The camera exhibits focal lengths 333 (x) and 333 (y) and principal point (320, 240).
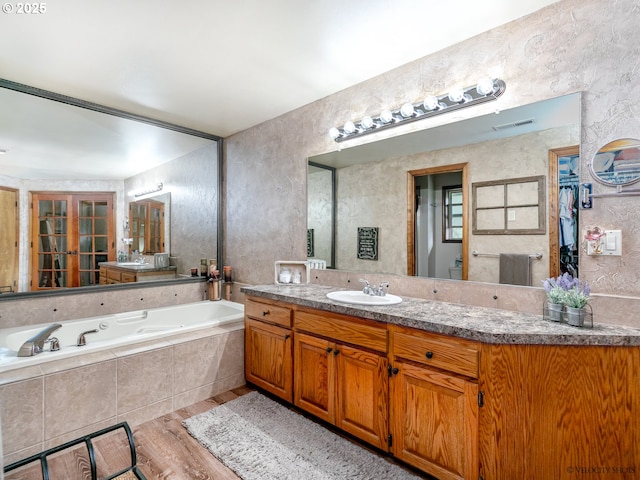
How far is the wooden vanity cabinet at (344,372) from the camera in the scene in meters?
1.85

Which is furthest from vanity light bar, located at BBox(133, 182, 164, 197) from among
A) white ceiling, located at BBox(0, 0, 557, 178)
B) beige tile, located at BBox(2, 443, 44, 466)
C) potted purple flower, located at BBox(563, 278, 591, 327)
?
potted purple flower, located at BBox(563, 278, 591, 327)

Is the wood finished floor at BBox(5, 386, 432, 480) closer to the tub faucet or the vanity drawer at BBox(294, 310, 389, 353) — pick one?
the tub faucet

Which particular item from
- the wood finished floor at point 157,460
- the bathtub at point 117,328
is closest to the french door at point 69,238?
the bathtub at point 117,328

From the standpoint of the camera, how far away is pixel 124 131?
10.5ft

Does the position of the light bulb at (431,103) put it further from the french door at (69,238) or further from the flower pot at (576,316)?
the french door at (69,238)

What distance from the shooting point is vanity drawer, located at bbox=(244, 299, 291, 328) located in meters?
2.40

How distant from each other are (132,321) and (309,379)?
1.89 meters

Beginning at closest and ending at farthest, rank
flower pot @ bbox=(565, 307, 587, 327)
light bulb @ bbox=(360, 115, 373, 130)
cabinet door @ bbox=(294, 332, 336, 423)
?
1. flower pot @ bbox=(565, 307, 587, 327)
2. cabinet door @ bbox=(294, 332, 336, 423)
3. light bulb @ bbox=(360, 115, 373, 130)

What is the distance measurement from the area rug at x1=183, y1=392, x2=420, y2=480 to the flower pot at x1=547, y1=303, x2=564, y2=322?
1086 millimetres

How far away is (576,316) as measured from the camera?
151 centimetres

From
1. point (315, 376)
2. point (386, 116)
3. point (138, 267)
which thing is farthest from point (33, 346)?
point (386, 116)

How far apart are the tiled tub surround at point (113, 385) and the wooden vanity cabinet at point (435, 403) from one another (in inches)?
59.8

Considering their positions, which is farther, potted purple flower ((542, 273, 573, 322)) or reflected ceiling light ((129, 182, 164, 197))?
reflected ceiling light ((129, 182, 164, 197))

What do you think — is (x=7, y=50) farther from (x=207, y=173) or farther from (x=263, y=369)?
(x=263, y=369)
